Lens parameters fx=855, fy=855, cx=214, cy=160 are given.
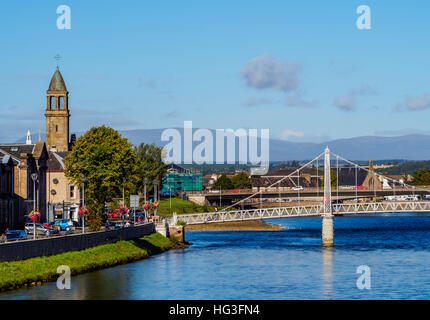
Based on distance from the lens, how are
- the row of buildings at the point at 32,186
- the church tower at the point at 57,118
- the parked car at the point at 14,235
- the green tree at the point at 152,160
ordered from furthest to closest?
the green tree at the point at 152,160 → the church tower at the point at 57,118 → the row of buildings at the point at 32,186 → the parked car at the point at 14,235

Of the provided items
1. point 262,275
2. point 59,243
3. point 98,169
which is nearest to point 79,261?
point 59,243

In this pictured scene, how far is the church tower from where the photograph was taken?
5069 inches

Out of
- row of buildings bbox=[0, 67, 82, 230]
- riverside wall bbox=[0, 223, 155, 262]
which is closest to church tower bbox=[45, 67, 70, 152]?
row of buildings bbox=[0, 67, 82, 230]

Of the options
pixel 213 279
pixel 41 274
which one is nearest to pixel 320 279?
pixel 213 279

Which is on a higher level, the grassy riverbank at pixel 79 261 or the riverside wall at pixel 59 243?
the riverside wall at pixel 59 243

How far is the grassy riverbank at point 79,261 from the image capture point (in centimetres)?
5291

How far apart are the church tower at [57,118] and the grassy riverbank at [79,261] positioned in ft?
135

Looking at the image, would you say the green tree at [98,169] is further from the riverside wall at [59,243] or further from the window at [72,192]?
the window at [72,192]

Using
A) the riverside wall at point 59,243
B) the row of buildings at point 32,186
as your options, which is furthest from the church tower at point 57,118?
the riverside wall at point 59,243

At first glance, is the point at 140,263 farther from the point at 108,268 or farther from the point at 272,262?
the point at 272,262

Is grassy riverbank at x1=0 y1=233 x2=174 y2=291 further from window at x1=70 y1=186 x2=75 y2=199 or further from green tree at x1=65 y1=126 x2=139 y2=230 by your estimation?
window at x1=70 y1=186 x2=75 y2=199

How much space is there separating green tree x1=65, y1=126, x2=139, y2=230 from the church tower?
3763 centimetres
